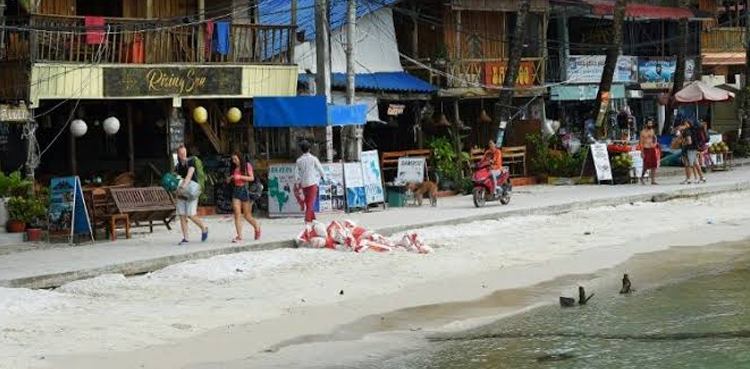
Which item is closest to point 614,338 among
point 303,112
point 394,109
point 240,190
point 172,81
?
point 240,190

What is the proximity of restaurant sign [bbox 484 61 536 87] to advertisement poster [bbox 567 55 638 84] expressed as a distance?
10.8 feet

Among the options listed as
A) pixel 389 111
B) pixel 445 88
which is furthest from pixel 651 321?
pixel 445 88

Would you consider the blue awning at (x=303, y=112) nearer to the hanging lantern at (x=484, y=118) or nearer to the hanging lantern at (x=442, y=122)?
the hanging lantern at (x=442, y=122)

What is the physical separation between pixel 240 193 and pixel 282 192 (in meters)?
4.28

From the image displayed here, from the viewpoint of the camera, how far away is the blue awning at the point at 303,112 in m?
22.2

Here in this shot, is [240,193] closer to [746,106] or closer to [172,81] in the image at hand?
[172,81]

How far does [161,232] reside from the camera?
20.0 m

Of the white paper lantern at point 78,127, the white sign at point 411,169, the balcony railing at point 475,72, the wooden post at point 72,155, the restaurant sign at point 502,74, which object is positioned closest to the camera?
the white paper lantern at point 78,127

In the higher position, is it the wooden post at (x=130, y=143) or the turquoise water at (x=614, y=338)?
the wooden post at (x=130, y=143)

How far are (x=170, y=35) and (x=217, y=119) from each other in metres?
2.39

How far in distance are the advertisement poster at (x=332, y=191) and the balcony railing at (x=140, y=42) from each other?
3460 mm

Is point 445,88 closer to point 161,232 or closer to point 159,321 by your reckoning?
point 161,232

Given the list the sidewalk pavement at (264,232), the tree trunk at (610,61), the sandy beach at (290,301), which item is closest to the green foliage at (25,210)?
the sidewalk pavement at (264,232)

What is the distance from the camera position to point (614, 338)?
1324 centimetres
